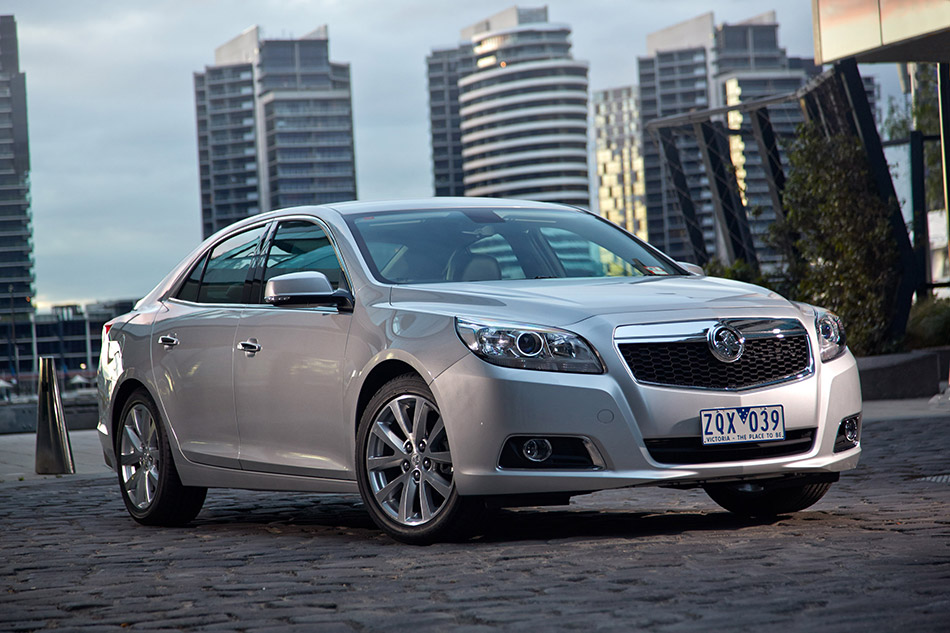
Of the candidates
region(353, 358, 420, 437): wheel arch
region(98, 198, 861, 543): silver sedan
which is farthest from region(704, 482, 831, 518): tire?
region(353, 358, 420, 437): wheel arch

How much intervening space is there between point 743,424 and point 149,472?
3.58 m

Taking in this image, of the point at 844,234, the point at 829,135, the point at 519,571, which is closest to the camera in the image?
the point at 519,571

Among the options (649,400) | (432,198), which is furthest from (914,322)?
(649,400)

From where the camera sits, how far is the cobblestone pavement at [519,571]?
4168 mm

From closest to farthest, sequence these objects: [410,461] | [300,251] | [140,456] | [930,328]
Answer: [410,461]
[300,251]
[140,456]
[930,328]

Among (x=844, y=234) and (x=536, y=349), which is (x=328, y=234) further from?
(x=844, y=234)

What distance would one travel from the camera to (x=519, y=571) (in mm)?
5051

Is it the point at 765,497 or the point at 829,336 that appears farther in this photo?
the point at 765,497

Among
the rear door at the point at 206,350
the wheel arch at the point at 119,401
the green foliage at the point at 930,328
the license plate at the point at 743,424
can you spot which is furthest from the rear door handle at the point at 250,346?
the green foliage at the point at 930,328

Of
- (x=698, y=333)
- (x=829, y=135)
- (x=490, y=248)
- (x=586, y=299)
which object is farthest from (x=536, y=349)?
(x=829, y=135)

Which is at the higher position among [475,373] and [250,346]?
[250,346]

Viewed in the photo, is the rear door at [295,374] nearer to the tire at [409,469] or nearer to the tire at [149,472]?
the tire at [409,469]

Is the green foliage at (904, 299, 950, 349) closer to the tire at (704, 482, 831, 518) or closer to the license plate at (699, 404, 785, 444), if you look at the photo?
the tire at (704, 482, 831, 518)

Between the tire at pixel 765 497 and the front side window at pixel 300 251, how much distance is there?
218 cm
